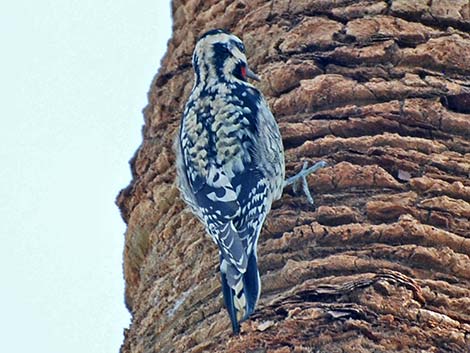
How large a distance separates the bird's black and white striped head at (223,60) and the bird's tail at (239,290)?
4.25ft

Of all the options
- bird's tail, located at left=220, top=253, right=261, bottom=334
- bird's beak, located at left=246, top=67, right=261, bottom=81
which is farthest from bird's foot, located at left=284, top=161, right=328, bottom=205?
bird's beak, located at left=246, top=67, right=261, bottom=81

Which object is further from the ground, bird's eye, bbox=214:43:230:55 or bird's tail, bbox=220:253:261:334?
bird's eye, bbox=214:43:230:55

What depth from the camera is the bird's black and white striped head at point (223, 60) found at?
630 cm

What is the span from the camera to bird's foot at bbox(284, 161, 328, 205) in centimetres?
553

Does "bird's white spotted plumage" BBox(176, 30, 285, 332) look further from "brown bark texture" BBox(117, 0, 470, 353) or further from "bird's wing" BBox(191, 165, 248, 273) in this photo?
"brown bark texture" BBox(117, 0, 470, 353)

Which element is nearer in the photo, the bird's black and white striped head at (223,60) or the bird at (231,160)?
the bird at (231,160)

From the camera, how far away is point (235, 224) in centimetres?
541

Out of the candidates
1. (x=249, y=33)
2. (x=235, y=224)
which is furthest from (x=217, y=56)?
(x=235, y=224)

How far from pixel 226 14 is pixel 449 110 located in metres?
1.45

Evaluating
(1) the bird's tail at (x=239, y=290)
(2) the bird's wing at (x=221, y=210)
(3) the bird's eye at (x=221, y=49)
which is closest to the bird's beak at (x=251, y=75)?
(3) the bird's eye at (x=221, y=49)

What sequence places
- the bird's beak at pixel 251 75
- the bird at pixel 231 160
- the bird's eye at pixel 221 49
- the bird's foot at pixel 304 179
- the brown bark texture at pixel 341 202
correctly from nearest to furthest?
the brown bark texture at pixel 341 202
the bird at pixel 231 160
the bird's foot at pixel 304 179
the bird's beak at pixel 251 75
the bird's eye at pixel 221 49

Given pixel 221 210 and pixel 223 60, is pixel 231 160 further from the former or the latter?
pixel 223 60

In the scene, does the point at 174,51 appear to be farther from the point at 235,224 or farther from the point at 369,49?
the point at 235,224

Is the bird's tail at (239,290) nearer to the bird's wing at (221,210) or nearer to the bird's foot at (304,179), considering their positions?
the bird's wing at (221,210)
